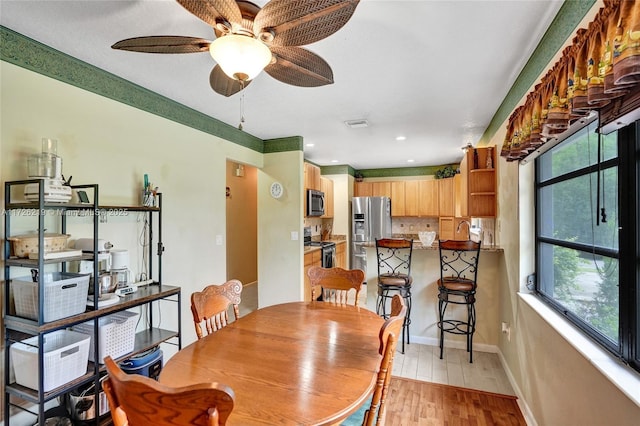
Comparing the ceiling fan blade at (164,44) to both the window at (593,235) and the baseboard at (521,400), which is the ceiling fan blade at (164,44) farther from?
the baseboard at (521,400)

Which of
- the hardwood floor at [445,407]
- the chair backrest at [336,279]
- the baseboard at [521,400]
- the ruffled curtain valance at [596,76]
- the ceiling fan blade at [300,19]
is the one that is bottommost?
the hardwood floor at [445,407]

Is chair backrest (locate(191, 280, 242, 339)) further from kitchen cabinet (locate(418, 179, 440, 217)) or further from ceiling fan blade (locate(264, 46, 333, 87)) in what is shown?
kitchen cabinet (locate(418, 179, 440, 217))

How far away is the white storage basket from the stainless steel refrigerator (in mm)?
4611

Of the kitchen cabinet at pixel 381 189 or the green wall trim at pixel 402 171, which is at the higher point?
the green wall trim at pixel 402 171

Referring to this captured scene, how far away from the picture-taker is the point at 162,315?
9.04ft

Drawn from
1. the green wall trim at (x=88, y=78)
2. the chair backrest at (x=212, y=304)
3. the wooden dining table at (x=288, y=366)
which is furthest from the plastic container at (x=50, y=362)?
the green wall trim at (x=88, y=78)

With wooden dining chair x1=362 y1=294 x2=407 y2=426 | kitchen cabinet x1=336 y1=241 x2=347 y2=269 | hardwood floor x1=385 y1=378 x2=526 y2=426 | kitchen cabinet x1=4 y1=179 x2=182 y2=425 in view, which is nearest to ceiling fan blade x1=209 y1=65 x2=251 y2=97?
kitchen cabinet x1=4 y1=179 x2=182 y2=425

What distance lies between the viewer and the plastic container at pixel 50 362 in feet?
5.50

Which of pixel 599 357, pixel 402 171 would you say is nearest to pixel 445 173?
pixel 402 171

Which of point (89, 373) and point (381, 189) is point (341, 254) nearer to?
point (381, 189)

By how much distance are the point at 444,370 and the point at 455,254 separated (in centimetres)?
117

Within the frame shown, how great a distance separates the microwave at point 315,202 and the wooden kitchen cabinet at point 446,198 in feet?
8.22

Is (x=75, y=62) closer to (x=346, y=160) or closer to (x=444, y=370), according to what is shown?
(x=444, y=370)


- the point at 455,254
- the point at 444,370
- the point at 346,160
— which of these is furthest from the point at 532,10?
the point at 346,160
